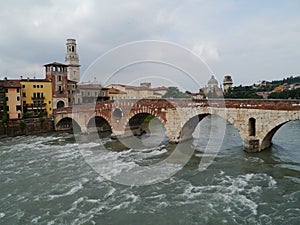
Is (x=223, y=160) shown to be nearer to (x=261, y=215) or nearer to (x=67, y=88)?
(x=261, y=215)

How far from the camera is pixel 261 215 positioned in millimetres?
11281

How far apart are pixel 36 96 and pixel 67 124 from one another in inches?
268

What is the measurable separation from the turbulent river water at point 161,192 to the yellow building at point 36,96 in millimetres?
20209

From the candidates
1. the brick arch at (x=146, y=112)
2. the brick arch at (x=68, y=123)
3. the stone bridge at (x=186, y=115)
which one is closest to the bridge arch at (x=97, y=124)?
the stone bridge at (x=186, y=115)

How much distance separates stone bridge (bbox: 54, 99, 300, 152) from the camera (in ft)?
61.6

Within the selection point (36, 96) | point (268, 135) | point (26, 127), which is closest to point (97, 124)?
point (26, 127)

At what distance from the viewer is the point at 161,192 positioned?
45.9 ft

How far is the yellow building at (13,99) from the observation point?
37.8 m

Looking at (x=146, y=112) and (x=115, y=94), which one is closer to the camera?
(x=146, y=112)

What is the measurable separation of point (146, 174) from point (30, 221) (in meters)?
7.13

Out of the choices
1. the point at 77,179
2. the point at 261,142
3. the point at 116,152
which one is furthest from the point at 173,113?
the point at 77,179

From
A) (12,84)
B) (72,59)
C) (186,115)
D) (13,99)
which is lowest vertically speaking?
(186,115)

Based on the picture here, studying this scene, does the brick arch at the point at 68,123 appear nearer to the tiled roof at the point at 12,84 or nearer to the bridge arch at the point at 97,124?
the bridge arch at the point at 97,124

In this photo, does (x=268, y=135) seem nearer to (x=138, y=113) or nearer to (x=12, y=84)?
(x=138, y=113)
